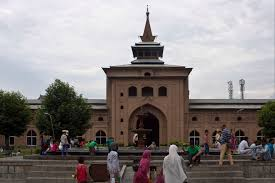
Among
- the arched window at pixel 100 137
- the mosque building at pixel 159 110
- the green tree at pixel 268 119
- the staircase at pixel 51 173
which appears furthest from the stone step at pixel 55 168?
the arched window at pixel 100 137

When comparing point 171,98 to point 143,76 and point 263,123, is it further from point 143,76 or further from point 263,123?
point 263,123

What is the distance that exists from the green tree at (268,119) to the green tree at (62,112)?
20013 mm

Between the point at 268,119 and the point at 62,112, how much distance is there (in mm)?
23128

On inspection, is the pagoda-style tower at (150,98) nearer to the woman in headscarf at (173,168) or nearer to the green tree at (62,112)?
the green tree at (62,112)

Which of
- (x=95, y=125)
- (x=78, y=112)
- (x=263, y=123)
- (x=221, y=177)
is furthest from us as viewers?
(x=95, y=125)

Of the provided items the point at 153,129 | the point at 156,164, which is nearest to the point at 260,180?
the point at 156,164

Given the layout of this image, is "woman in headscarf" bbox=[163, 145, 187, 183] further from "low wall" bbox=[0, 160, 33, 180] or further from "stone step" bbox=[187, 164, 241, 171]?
"low wall" bbox=[0, 160, 33, 180]

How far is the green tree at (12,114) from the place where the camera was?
187 feet

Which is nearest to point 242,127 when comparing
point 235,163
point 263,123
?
point 263,123

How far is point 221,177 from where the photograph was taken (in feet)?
61.6

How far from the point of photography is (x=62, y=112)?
5678 cm

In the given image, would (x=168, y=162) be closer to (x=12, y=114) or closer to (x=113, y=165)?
(x=113, y=165)

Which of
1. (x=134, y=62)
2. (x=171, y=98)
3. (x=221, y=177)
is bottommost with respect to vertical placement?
(x=221, y=177)

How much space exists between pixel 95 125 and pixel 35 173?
4621 centimetres
